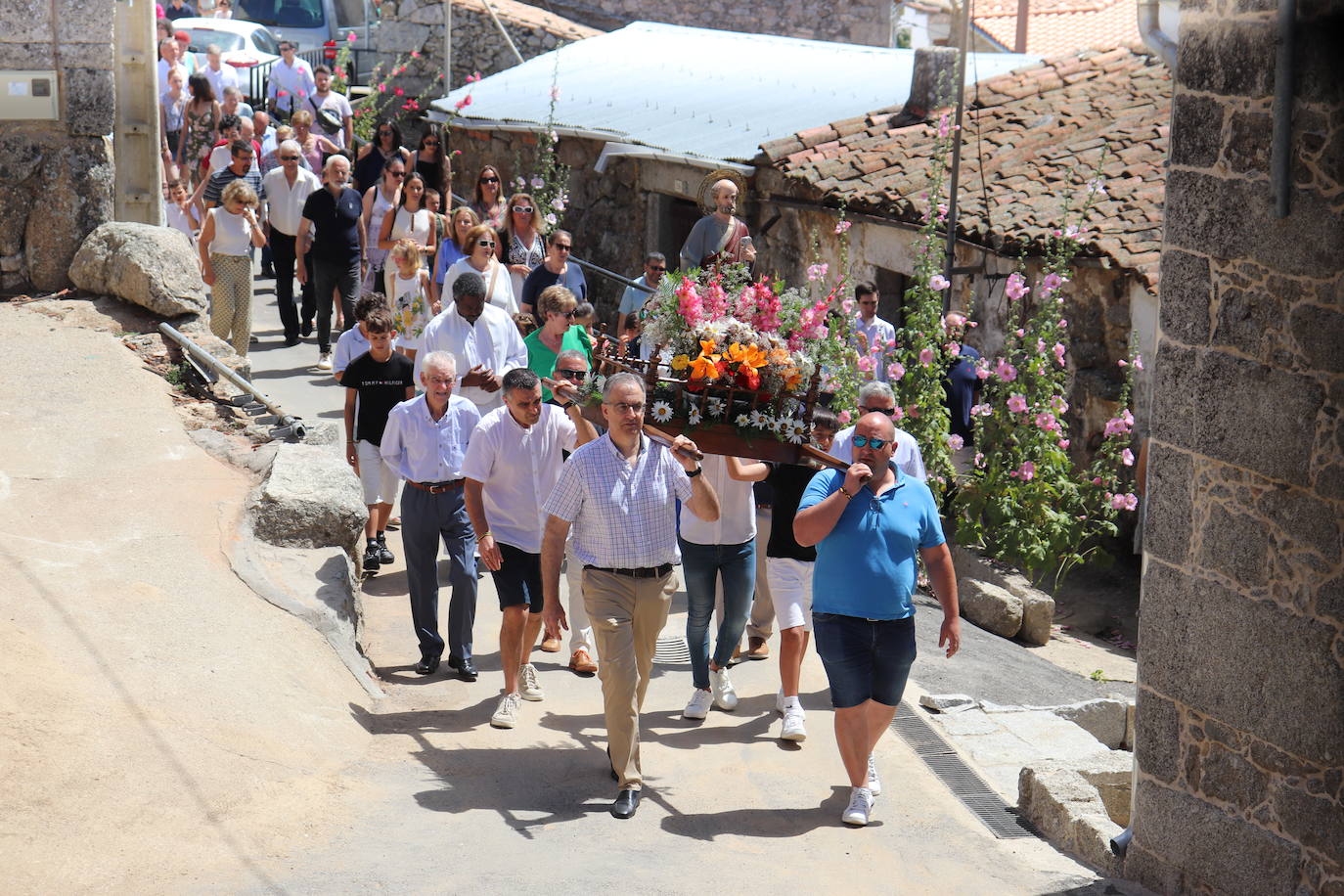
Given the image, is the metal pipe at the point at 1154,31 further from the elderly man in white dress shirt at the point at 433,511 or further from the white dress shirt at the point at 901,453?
the elderly man in white dress shirt at the point at 433,511

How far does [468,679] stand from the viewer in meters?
7.68

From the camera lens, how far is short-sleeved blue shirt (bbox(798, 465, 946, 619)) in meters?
Result: 6.10

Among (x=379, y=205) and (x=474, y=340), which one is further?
(x=379, y=205)

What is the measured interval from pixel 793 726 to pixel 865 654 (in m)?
0.98

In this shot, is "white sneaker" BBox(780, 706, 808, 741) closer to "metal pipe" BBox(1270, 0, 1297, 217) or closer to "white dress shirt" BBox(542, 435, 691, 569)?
"white dress shirt" BBox(542, 435, 691, 569)

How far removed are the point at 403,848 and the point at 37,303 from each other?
21.2ft

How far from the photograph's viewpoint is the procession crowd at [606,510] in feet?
20.3

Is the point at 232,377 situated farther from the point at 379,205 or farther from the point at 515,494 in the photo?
the point at 379,205

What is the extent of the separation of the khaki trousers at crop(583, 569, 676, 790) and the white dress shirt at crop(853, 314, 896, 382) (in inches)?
170

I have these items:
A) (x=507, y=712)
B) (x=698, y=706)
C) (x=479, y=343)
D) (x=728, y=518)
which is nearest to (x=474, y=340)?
(x=479, y=343)

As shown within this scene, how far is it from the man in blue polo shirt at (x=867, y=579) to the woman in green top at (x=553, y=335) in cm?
292

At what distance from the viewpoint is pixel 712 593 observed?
7301 millimetres

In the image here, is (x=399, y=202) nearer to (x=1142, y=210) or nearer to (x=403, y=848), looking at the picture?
(x=1142, y=210)

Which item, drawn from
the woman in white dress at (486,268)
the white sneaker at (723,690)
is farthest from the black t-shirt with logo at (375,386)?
the white sneaker at (723,690)
